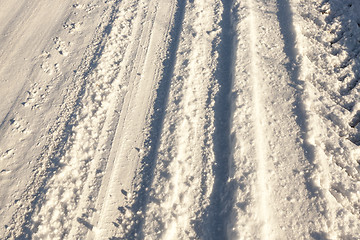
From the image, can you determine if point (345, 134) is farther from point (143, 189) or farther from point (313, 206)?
point (143, 189)

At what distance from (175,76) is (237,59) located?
0.68 meters

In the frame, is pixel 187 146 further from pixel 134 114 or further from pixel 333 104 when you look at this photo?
pixel 333 104

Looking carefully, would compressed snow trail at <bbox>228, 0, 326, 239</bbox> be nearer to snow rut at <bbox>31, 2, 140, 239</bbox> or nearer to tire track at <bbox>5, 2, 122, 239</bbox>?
snow rut at <bbox>31, 2, 140, 239</bbox>

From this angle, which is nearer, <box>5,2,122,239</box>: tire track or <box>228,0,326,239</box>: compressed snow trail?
<box>228,0,326,239</box>: compressed snow trail

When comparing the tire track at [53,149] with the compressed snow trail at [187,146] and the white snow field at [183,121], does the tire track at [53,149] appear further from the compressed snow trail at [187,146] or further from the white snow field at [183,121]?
the compressed snow trail at [187,146]

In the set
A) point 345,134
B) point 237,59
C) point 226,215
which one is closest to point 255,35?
point 237,59

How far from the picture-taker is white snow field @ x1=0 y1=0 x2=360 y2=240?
6.44 ft

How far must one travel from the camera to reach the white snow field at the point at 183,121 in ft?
6.44

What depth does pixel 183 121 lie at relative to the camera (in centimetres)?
240

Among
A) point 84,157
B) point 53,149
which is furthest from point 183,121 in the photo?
point 53,149

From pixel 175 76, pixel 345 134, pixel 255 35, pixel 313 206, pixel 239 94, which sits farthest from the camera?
pixel 255 35

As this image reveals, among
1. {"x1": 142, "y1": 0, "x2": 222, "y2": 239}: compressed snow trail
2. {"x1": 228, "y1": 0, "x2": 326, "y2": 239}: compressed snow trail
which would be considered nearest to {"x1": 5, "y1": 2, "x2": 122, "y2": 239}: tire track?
{"x1": 142, "y1": 0, "x2": 222, "y2": 239}: compressed snow trail

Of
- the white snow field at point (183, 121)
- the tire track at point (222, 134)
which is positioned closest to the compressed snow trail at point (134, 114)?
the white snow field at point (183, 121)

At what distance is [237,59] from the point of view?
9.00 ft
